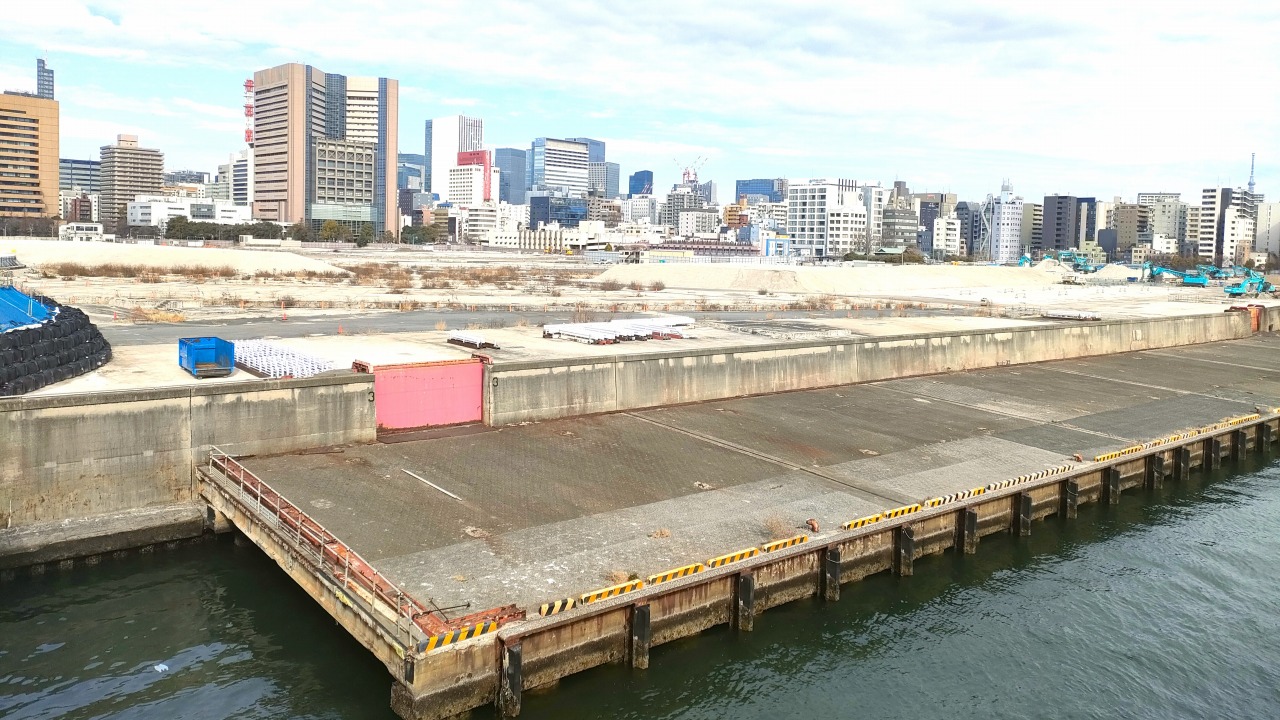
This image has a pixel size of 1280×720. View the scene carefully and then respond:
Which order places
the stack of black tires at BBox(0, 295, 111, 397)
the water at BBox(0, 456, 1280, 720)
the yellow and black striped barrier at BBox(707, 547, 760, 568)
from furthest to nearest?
1. the stack of black tires at BBox(0, 295, 111, 397)
2. the yellow and black striped barrier at BBox(707, 547, 760, 568)
3. the water at BBox(0, 456, 1280, 720)

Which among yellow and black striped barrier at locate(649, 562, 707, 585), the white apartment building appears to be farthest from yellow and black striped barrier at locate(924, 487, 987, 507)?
the white apartment building

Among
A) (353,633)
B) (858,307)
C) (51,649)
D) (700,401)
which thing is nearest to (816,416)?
(700,401)

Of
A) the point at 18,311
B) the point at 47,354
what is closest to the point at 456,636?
the point at 47,354

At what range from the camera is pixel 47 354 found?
28.9 m

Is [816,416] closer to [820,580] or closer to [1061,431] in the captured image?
[1061,431]

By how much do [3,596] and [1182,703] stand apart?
932 inches

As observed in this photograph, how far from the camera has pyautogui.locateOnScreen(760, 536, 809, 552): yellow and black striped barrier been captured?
1981 centimetres

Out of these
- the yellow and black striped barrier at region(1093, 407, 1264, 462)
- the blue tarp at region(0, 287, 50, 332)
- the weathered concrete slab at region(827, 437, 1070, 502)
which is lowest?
the weathered concrete slab at region(827, 437, 1070, 502)

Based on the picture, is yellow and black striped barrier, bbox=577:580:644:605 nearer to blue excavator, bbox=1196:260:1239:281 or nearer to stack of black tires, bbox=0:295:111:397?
stack of black tires, bbox=0:295:111:397

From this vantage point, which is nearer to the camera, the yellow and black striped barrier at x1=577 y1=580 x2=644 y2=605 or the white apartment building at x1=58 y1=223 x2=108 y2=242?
the yellow and black striped barrier at x1=577 y1=580 x2=644 y2=605

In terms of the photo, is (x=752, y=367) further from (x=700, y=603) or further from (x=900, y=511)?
(x=700, y=603)

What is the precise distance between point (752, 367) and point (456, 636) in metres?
24.4

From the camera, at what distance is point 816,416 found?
34.6m

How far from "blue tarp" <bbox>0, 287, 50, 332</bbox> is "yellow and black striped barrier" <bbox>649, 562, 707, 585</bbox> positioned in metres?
28.1
